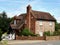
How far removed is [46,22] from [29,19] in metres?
6.05

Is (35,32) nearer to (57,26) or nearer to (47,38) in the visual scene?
(47,38)

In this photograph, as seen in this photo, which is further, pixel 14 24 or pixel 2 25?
pixel 14 24

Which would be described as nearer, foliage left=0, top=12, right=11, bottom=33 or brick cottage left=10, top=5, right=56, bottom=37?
foliage left=0, top=12, right=11, bottom=33

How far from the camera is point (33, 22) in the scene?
66.3 meters

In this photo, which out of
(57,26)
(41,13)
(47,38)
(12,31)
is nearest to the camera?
(47,38)

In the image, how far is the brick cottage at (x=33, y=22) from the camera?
66.1m

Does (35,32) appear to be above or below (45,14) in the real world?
below

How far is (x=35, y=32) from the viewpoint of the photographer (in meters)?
65.8

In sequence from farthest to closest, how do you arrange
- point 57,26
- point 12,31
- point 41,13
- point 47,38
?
point 57,26, point 41,13, point 12,31, point 47,38

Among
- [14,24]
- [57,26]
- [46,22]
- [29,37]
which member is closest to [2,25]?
[29,37]

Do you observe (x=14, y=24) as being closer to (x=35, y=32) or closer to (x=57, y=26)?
(x=35, y=32)

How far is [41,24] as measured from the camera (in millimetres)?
67188

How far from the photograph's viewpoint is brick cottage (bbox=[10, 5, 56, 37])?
66.1 metres

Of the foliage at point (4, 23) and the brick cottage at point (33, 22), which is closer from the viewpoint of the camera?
the foliage at point (4, 23)
